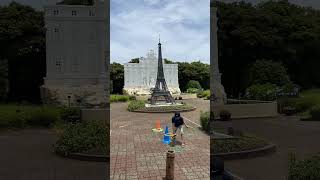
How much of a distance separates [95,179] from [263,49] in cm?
552

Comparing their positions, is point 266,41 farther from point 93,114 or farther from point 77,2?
point 77,2

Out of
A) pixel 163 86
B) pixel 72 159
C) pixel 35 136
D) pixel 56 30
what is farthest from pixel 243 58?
pixel 163 86

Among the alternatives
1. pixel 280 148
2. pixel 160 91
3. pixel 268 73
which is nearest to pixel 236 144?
pixel 280 148

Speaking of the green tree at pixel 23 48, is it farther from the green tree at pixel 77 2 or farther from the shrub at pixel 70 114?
the green tree at pixel 77 2

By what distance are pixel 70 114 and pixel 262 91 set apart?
6.71 meters

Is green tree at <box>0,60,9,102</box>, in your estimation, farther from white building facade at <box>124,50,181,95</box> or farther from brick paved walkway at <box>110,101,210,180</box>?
white building facade at <box>124,50,181,95</box>

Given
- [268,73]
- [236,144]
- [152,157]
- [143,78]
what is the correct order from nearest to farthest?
[236,144] → [152,157] → [268,73] → [143,78]

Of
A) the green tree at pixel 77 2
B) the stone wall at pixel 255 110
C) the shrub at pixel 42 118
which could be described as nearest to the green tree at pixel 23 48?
the shrub at pixel 42 118

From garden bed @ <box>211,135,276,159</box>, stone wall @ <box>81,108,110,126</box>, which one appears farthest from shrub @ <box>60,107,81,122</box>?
garden bed @ <box>211,135,276,159</box>

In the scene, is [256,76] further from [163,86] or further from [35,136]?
[163,86]

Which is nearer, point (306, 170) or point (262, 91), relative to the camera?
point (306, 170)

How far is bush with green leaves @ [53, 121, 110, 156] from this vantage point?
758cm

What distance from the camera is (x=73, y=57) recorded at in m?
16.7

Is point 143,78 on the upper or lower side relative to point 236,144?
upper
